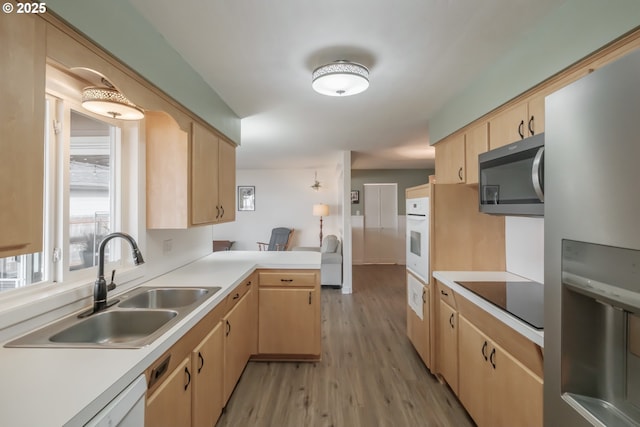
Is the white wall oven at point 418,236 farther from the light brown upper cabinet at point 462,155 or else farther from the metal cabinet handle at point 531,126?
the metal cabinet handle at point 531,126

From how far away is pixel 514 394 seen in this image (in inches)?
54.1

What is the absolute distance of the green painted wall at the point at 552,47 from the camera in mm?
1123

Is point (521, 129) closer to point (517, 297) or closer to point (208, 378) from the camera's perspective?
point (517, 297)

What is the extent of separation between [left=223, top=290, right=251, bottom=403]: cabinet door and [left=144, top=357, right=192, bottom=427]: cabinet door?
506 millimetres

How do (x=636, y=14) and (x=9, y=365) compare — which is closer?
(x=9, y=365)

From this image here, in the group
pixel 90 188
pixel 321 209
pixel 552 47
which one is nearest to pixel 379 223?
pixel 321 209

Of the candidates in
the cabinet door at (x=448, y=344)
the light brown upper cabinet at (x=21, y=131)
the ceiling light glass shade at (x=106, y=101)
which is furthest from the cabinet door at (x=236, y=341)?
the cabinet door at (x=448, y=344)

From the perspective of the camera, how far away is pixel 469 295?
178 cm

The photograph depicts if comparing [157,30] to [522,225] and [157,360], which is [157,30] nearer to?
[157,360]

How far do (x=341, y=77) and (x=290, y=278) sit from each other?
5.47ft

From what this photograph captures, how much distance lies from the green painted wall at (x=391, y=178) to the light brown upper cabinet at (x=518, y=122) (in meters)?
5.18

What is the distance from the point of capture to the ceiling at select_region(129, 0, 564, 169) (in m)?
1.39

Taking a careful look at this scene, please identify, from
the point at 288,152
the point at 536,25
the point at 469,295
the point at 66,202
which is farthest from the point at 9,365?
the point at 288,152

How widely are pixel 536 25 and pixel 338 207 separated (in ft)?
18.5
